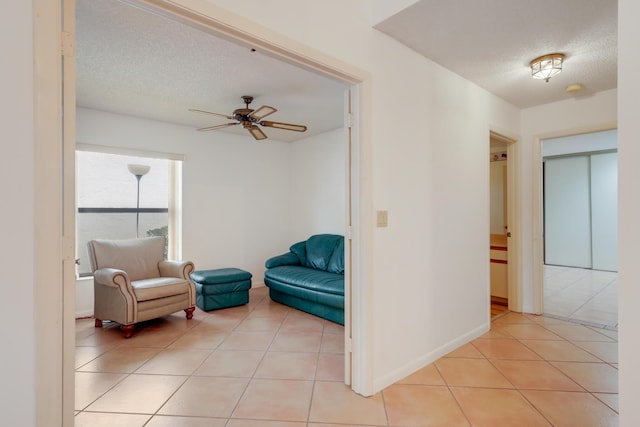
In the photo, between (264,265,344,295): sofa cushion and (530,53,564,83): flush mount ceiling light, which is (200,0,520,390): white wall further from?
(264,265,344,295): sofa cushion

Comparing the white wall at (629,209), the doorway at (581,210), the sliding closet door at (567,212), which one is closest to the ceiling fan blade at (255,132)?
the white wall at (629,209)

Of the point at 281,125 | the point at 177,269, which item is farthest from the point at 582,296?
the point at 177,269

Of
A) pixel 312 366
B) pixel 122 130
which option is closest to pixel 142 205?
pixel 122 130

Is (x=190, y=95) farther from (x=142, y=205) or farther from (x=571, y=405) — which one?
(x=571, y=405)

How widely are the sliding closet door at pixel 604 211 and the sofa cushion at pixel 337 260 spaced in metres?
5.60

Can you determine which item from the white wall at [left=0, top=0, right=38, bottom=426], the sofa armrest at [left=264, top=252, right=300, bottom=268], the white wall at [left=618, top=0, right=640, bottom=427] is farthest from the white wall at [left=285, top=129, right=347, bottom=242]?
the white wall at [left=0, top=0, right=38, bottom=426]

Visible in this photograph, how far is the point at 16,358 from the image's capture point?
1.02 meters

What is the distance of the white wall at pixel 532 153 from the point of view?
11.6ft

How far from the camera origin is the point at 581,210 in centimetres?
649

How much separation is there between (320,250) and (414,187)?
236 centimetres

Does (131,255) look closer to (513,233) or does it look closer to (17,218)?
(17,218)

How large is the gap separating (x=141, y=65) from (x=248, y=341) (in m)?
2.65

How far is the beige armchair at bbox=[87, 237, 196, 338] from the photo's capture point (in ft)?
10.3

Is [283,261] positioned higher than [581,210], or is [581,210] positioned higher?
[581,210]
